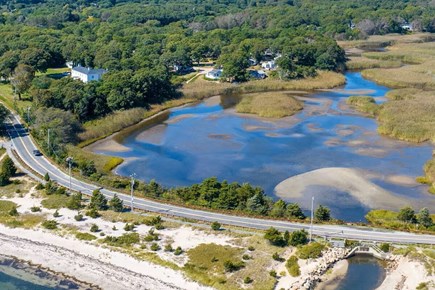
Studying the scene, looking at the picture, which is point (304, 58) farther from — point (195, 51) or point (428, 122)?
point (428, 122)

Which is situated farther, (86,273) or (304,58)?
(304,58)

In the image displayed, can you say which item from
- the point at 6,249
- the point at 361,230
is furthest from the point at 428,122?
the point at 6,249

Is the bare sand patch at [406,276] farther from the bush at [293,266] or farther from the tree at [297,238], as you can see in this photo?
the tree at [297,238]

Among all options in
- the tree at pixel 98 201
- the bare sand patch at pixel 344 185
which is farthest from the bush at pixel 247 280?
the bare sand patch at pixel 344 185

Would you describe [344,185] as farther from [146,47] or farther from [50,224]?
[146,47]

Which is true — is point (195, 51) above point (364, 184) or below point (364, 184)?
above

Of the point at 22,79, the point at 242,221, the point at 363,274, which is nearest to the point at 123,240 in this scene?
Result: the point at 242,221
